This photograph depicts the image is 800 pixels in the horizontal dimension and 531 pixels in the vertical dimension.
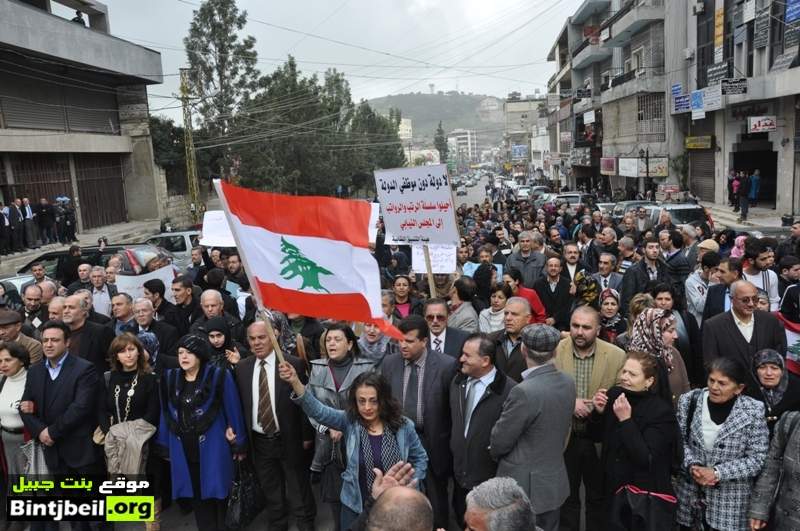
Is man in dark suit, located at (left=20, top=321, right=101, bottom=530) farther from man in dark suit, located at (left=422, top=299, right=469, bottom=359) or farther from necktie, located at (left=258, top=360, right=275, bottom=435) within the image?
man in dark suit, located at (left=422, top=299, right=469, bottom=359)

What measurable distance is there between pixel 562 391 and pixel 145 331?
13.3 feet

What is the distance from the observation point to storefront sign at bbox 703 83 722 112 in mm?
24825

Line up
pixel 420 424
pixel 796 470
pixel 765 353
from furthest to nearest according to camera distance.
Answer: pixel 420 424 → pixel 765 353 → pixel 796 470

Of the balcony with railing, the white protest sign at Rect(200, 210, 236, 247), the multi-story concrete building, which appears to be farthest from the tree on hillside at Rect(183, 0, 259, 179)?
the white protest sign at Rect(200, 210, 236, 247)

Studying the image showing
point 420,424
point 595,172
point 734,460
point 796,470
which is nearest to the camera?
point 796,470

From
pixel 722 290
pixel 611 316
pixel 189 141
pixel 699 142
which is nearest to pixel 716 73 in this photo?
pixel 699 142

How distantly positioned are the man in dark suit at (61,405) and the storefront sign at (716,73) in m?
26.1

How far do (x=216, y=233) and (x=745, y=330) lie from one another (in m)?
6.93

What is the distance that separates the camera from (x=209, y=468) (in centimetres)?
472

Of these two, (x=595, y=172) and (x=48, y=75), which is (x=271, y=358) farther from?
(x=595, y=172)

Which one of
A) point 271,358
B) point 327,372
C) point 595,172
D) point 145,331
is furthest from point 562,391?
point 595,172

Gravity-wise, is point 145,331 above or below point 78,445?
above

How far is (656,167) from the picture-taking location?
105ft

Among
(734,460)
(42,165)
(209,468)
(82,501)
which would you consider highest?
(42,165)
